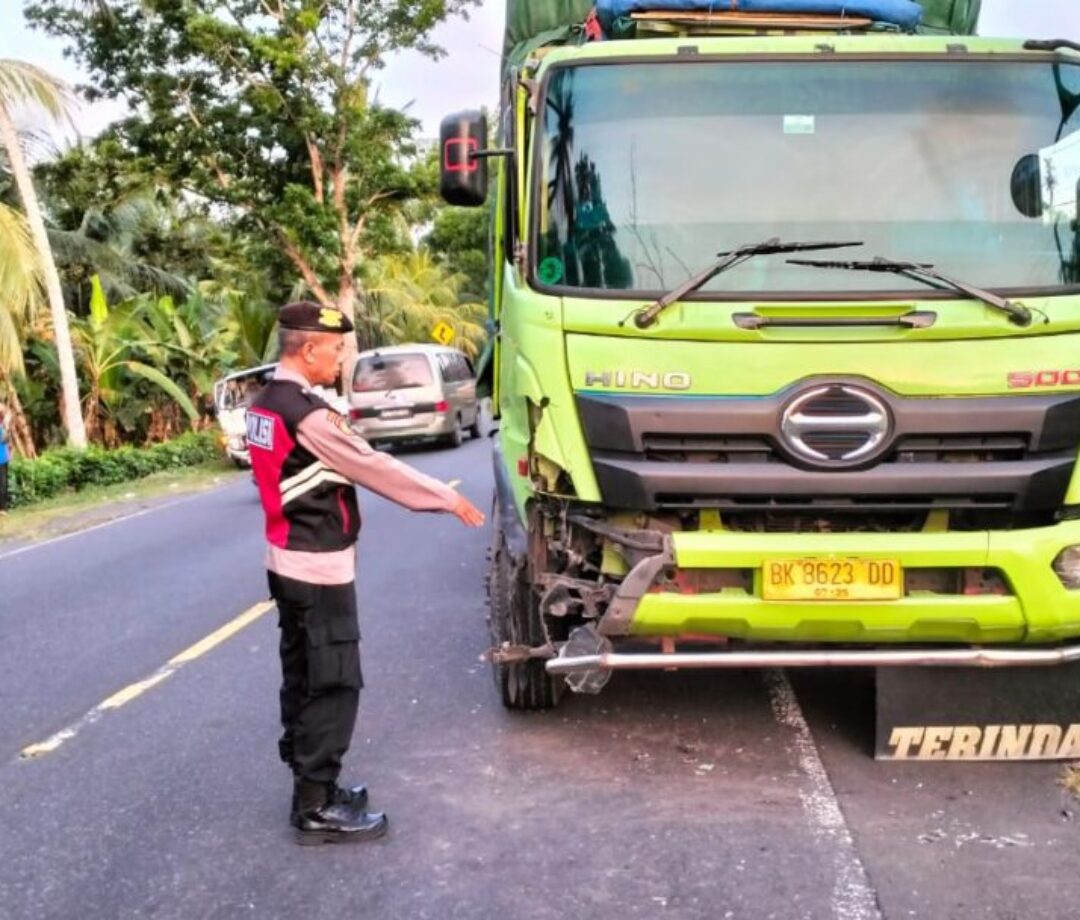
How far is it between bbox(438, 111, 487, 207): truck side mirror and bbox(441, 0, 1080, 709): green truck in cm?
28

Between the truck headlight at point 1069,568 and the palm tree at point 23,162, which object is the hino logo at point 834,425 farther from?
the palm tree at point 23,162

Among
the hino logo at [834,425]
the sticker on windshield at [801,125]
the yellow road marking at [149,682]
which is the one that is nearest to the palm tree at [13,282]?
the yellow road marking at [149,682]

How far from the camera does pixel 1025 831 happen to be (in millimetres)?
4230

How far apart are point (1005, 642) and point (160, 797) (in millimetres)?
3182

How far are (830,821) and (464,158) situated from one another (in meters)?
3.10

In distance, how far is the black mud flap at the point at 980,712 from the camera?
486 cm

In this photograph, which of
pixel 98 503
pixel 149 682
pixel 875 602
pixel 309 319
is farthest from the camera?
pixel 98 503

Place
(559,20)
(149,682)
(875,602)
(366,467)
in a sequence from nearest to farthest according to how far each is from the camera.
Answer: (366,467), (875,602), (149,682), (559,20)

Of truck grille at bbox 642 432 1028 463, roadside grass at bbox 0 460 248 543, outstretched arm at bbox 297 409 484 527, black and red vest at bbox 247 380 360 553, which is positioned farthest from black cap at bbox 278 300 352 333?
roadside grass at bbox 0 460 248 543

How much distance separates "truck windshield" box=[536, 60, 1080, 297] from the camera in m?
4.79

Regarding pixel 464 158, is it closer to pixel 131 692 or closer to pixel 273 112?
pixel 131 692

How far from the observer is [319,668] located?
166 inches

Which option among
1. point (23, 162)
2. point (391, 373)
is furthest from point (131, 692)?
point (391, 373)

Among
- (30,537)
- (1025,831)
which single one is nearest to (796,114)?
(1025,831)
